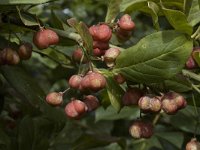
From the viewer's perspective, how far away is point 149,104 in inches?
50.3

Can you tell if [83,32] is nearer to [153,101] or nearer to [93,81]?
[93,81]

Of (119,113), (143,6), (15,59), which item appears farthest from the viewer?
(119,113)

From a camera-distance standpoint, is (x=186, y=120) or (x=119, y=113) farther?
(x=119, y=113)

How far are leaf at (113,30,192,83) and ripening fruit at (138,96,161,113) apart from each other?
44mm

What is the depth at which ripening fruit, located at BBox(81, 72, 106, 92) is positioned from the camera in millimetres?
1265

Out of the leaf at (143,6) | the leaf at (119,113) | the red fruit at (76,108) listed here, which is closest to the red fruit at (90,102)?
the red fruit at (76,108)

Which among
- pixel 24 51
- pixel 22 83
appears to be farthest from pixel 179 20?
pixel 22 83

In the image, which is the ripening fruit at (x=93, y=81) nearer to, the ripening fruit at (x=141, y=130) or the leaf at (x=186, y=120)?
the ripening fruit at (x=141, y=130)

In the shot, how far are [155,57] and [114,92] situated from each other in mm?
157

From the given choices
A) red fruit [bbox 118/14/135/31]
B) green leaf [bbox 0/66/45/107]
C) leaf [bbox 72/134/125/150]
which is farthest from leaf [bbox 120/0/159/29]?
leaf [bbox 72/134/125/150]

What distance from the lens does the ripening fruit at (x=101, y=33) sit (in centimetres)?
136

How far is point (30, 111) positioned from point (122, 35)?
918 millimetres

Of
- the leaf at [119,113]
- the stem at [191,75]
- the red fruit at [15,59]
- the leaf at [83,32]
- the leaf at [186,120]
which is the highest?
the leaf at [83,32]

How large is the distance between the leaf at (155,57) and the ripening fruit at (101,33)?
7 cm
